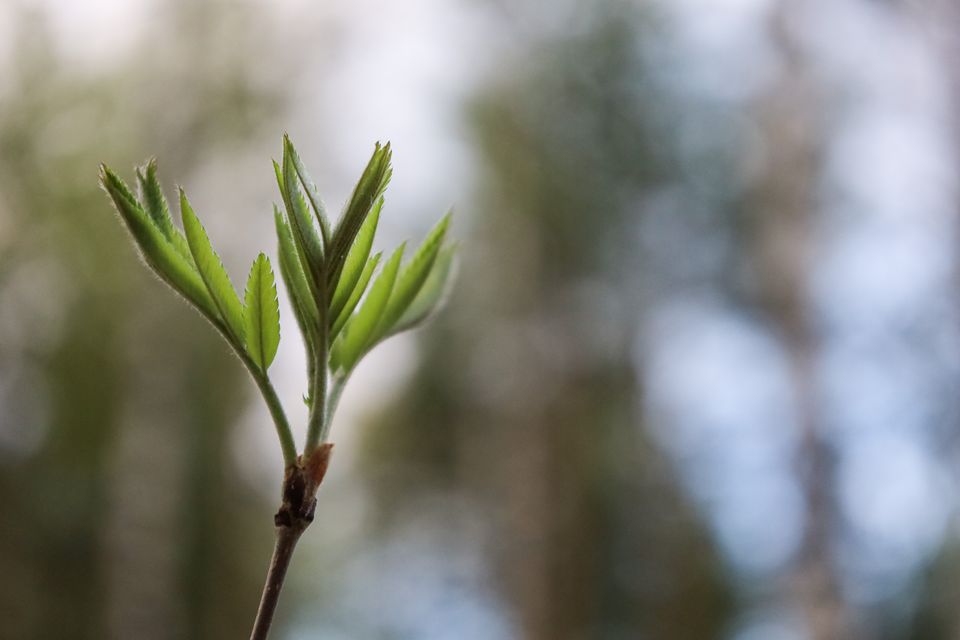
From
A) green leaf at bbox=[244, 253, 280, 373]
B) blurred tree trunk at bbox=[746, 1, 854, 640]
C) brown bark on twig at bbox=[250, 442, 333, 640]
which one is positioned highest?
blurred tree trunk at bbox=[746, 1, 854, 640]

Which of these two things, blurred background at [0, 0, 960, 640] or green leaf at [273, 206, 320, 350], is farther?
blurred background at [0, 0, 960, 640]

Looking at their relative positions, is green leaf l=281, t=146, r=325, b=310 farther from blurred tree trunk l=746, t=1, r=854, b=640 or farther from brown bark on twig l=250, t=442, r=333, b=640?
blurred tree trunk l=746, t=1, r=854, b=640

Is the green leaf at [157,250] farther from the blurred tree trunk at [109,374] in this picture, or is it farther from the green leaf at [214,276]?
the blurred tree trunk at [109,374]

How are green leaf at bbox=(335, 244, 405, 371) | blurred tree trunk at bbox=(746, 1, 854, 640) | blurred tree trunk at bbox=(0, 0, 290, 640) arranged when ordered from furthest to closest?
1. blurred tree trunk at bbox=(0, 0, 290, 640)
2. blurred tree trunk at bbox=(746, 1, 854, 640)
3. green leaf at bbox=(335, 244, 405, 371)

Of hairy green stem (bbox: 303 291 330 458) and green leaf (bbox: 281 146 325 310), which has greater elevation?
green leaf (bbox: 281 146 325 310)

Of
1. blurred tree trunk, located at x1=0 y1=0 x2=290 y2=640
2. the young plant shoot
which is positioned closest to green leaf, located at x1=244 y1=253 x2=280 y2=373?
the young plant shoot

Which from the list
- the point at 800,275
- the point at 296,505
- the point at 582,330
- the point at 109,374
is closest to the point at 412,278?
the point at 296,505

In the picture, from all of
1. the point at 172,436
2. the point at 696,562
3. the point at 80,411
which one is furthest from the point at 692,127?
the point at 80,411

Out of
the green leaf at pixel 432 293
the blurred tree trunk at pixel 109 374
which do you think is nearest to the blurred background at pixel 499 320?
the blurred tree trunk at pixel 109 374
